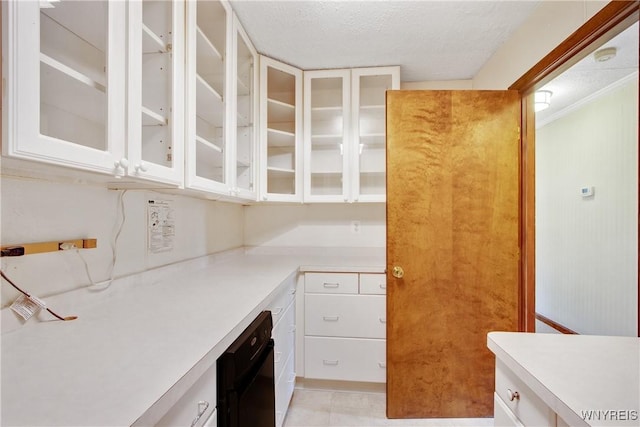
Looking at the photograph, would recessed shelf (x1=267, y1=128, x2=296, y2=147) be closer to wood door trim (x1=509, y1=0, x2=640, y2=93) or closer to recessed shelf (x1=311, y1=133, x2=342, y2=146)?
recessed shelf (x1=311, y1=133, x2=342, y2=146)

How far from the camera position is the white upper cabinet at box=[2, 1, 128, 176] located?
0.58 meters

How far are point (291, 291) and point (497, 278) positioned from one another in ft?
Result: 4.27

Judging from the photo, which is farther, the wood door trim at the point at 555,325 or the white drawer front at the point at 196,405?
the wood door trim at the point at 555,325

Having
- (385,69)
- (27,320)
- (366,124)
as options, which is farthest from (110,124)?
(385,69)

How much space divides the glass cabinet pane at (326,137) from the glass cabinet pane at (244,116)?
0.51 metres

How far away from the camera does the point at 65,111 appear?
2.39 feet

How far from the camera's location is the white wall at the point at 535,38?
1.24 metres

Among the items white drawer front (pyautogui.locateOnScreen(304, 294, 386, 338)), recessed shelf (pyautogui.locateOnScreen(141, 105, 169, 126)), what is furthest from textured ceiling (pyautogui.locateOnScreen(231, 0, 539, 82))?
white drawer front (pyautogui.locateOnScreen(304, 294, 386, 338))

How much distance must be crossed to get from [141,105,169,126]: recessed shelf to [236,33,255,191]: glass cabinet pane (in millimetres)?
664

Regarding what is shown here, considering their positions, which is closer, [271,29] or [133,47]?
[133,47]

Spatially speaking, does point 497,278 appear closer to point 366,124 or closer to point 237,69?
point 366,124

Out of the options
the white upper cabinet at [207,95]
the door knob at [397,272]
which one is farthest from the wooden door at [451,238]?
the white upper cabinet at [207,95]

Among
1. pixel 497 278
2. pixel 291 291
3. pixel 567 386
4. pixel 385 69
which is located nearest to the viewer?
pixel 567 386

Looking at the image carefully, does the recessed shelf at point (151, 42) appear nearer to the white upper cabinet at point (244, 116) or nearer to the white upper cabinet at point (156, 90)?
the white upper cabinet at point (156, 90)
